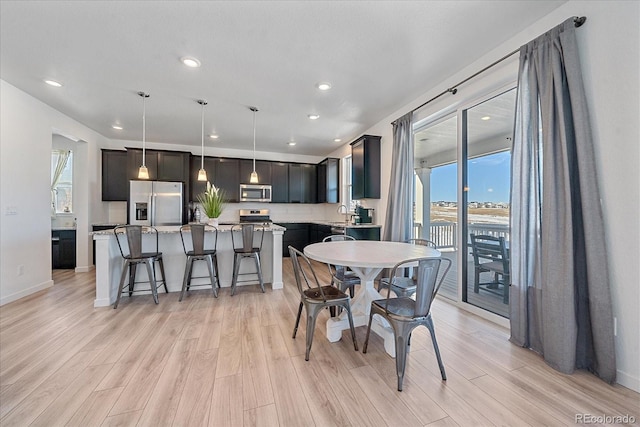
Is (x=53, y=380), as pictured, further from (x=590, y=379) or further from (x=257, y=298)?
(x=590, y=379)

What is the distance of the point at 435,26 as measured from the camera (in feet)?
7.03

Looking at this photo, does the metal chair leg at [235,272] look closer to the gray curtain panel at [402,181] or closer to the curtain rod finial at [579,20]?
the gray curtain panel at [402,181]

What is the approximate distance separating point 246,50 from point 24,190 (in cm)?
363

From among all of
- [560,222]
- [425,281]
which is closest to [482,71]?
[560,222]

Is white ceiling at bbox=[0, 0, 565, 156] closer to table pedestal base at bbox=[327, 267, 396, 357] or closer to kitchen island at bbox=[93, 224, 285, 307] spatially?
kitchen island at bbox=[93, 224, 285, 307]

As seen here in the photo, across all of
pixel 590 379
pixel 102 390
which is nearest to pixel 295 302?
pixel 102 390

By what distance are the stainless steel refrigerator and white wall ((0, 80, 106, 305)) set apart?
1312mm

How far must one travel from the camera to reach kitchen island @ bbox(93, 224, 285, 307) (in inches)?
121

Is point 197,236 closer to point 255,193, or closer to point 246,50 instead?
point 246,50

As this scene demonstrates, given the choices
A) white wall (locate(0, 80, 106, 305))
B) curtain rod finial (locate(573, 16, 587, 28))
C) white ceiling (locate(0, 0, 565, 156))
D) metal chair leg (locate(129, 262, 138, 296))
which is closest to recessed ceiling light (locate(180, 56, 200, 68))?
white ceiling (locate(0, 0, 565, 156))

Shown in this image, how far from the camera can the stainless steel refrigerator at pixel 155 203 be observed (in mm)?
5078

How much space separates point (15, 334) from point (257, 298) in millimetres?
2242

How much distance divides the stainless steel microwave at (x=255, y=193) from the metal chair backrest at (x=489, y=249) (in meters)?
4.79

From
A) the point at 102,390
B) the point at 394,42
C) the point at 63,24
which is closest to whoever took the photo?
the point at 102,390
